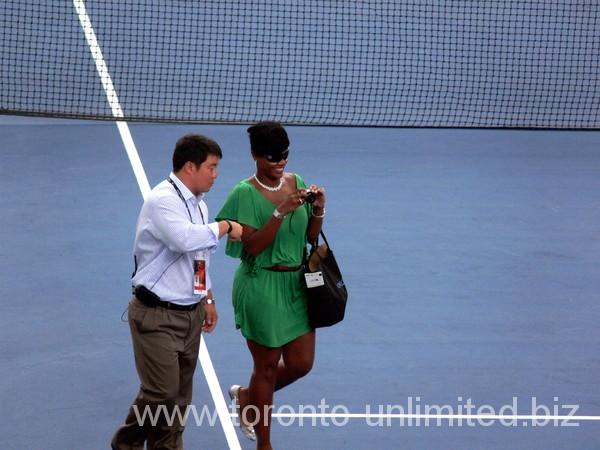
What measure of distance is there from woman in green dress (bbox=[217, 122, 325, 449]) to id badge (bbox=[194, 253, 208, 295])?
349 millimetres

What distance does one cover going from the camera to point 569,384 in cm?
692

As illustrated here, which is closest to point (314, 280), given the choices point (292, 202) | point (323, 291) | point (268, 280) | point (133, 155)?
point (323, 291)

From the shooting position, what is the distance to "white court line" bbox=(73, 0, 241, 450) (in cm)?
643

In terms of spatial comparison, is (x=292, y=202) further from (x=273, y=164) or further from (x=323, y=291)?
(x=323, y=291)

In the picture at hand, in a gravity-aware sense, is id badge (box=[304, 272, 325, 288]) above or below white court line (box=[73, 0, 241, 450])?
above

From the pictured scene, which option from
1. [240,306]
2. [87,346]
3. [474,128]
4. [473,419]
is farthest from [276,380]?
[474,128]

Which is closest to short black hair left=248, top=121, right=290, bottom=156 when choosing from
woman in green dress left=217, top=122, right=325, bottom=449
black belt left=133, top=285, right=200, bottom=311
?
woman in green dress left=217, top=122, right=325, bottom=449

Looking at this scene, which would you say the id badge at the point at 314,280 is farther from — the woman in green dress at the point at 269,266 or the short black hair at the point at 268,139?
the short black hair at the point at 268,139

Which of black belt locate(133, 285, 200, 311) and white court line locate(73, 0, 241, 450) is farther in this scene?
white court line locate(73, 0, 241, 450)

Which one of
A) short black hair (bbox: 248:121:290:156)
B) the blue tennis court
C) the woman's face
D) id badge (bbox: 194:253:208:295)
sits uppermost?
short black hair (bbox: 248:121:290:156)

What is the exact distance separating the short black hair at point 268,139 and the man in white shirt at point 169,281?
313 mm

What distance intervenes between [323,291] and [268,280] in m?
0.30

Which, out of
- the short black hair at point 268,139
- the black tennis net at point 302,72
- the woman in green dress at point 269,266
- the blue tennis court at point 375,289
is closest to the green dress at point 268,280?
the woman in green dress at point 269,266

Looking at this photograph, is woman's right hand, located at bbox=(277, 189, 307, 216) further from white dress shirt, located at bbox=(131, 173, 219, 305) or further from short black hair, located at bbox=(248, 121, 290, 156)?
white dress shirt, located at bbox=(131, 173, 219, 305)
